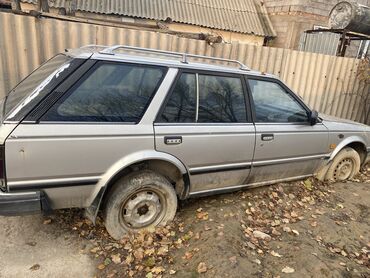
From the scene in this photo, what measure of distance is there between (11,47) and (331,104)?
6787 mm

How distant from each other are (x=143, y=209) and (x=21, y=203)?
1177 mm

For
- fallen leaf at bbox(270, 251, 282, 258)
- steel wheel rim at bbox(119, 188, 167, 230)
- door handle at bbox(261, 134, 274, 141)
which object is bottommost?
fallen leaf at bbox(270, 251, 282, 258)

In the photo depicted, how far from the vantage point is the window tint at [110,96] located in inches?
106

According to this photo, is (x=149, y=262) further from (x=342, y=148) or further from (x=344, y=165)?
(x=344, y=165)

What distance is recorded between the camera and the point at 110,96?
2906 mm

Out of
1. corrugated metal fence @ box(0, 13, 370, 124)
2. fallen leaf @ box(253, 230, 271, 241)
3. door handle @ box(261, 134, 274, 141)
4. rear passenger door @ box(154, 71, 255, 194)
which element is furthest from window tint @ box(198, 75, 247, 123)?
corrugated metal fence @ box(0, 13, 370, 124)

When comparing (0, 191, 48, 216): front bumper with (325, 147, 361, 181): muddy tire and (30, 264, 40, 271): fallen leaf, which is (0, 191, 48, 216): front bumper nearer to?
(30, 264, 40, 271): fallen leaf

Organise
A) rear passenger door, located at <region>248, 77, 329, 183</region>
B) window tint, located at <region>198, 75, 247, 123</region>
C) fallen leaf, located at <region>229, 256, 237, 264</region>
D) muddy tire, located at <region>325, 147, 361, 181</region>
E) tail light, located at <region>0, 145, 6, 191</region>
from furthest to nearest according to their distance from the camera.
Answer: muddy tire, located at <region>325, 147, 361, 181</region> → rear passenger door, located at <region>248, 77, 329, 183</region> → window tint, located at <region>198, 75, 247, 123</region> → fallen leaf, located at <region>229, 256, 237, 264</region> → tail light, located at <region>0, 145, 6, 191</region>

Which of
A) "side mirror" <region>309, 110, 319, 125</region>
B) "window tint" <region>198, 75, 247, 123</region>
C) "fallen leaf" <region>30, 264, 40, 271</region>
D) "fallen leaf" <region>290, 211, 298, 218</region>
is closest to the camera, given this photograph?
"fallen leaf" <region>30, 264, 40, 271</region>

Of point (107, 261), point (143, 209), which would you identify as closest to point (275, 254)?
point (143, 209)

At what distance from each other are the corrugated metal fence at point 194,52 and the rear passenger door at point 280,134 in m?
2.23

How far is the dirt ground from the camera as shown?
289cm

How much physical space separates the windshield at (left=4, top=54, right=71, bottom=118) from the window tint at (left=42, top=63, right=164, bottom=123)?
0.31 meters

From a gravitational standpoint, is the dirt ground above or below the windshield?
below
